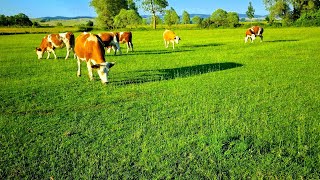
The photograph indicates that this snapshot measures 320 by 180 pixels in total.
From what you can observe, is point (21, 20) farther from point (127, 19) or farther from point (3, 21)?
point (127, 19)

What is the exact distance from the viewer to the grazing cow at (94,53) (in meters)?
12.1

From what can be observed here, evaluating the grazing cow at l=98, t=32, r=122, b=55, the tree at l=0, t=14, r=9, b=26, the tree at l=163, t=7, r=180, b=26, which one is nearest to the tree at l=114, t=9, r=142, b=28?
the tree at l=163, t=7, r=180, b=26

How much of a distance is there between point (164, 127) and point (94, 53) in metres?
6.54

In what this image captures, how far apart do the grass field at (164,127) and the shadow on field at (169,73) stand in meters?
0.14

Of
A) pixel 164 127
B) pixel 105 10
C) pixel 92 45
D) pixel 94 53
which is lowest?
pixel 164 127

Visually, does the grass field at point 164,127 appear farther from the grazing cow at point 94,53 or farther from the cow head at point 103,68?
the grazing cow at point 94,53

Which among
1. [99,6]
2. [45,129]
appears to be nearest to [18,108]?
[45,129]

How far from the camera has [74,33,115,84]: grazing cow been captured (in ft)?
39.8

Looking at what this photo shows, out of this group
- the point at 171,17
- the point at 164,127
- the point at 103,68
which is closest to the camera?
the point at 164,127

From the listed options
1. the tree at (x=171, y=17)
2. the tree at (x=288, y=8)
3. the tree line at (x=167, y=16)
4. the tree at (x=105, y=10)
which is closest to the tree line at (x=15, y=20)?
the tree line at (x=167, y=16)

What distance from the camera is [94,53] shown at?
42.5 ft

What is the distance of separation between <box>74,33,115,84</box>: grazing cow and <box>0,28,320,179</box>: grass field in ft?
2.43

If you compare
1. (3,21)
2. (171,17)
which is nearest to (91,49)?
(3,21)

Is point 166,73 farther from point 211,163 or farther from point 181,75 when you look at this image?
point 211,163
